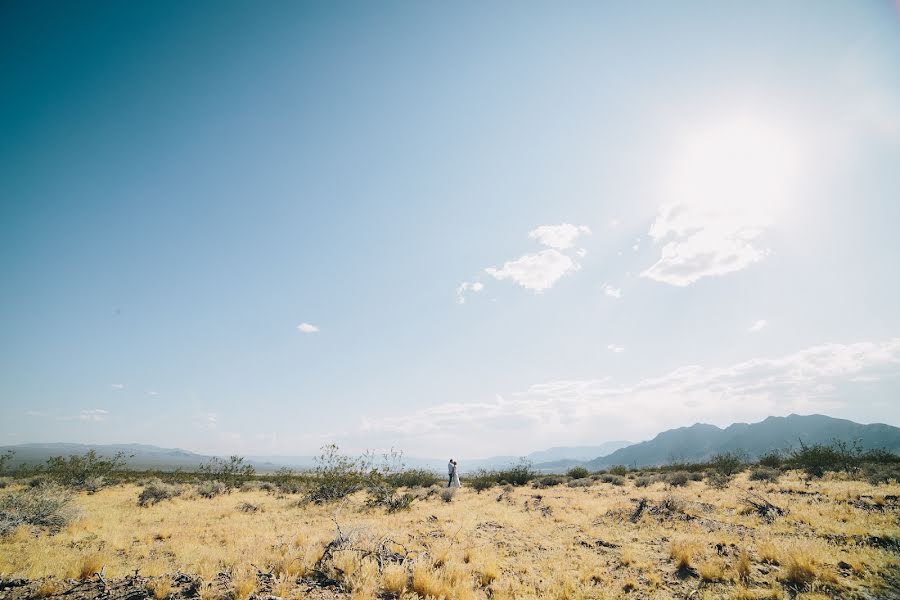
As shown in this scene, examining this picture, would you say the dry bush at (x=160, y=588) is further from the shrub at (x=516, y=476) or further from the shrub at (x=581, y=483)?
the shrub at (x=516, y=476)

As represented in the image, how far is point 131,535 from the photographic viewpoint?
12594 mm

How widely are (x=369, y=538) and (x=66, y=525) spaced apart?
41.3 ft

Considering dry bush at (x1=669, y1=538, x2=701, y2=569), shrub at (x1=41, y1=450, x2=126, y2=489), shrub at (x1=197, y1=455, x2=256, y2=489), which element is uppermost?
dry bush at (x1=669, y1=538, x2=701, y2=569)

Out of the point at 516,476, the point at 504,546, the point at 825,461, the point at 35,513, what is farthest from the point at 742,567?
the point at 825,461

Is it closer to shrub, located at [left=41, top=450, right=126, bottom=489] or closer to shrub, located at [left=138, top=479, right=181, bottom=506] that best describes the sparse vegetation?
shrub, located at [left=138, top=479, right=181, bottom=506]

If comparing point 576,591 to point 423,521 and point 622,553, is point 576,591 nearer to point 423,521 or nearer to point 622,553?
point 622,553

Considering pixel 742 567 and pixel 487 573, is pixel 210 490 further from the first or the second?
pixel 742 567

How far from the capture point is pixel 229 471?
31.5 m

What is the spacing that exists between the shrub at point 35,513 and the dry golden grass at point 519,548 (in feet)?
1.76

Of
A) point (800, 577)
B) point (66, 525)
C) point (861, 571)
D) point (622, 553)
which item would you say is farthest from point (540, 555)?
point (66, 525)

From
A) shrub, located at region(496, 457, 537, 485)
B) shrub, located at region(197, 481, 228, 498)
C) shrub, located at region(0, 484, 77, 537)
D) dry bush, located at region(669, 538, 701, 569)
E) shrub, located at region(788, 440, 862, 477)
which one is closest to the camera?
dry bush, located at region(669, 538, 701, 569)

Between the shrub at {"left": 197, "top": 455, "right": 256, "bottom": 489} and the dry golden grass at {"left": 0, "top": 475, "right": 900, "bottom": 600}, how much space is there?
13444 mm

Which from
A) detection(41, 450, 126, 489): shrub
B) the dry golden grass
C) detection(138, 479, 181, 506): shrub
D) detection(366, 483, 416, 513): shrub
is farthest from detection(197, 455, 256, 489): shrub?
detection(366, 483, 416, 513): shrub

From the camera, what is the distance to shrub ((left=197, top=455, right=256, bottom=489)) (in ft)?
98.1
